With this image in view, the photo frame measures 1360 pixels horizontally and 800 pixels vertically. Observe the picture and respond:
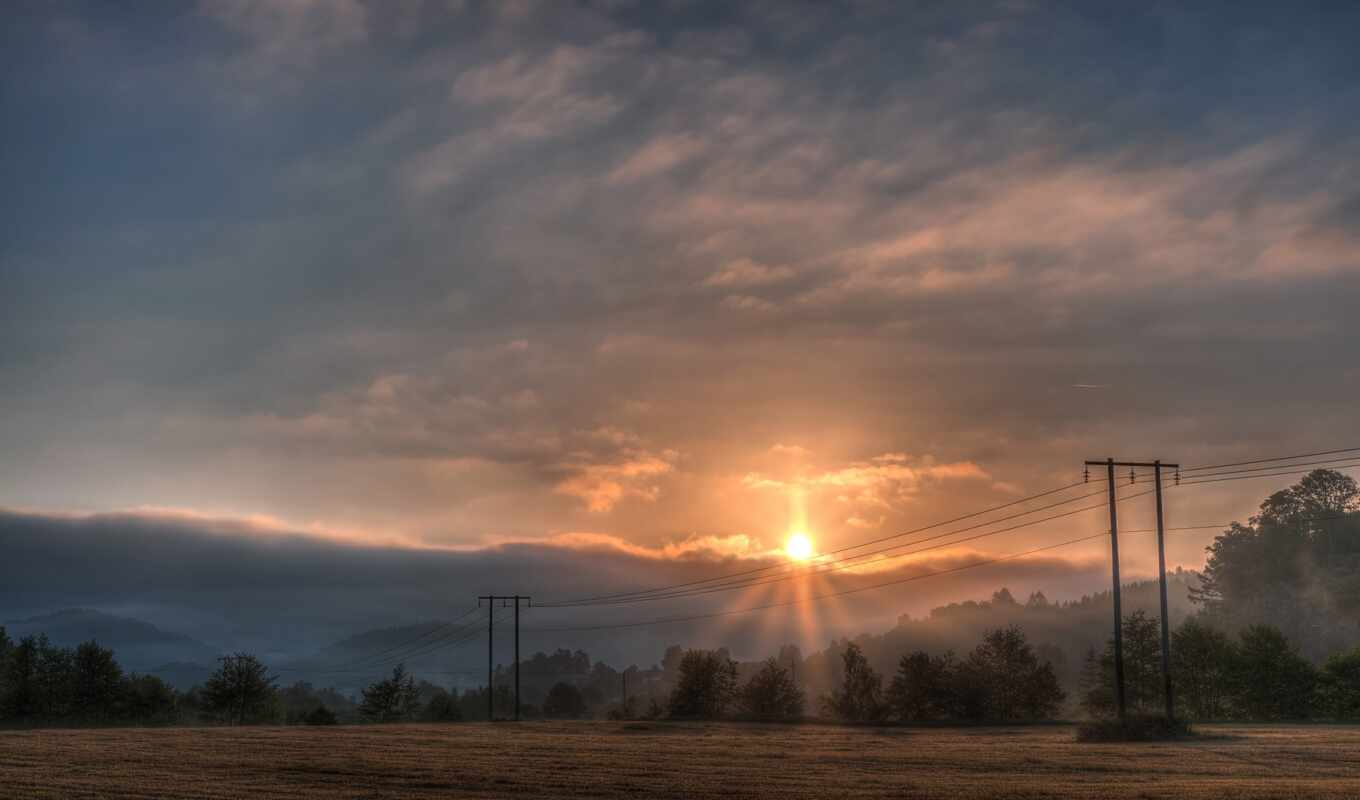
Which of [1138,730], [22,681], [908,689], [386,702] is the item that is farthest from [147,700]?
[1138,730]

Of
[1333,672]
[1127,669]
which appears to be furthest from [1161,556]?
[1127,669]

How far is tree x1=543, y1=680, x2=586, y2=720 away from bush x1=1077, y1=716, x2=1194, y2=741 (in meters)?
127

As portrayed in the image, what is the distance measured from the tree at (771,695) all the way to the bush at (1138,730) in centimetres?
7592

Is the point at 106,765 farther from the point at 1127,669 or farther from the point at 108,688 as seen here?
the point at 1127,669

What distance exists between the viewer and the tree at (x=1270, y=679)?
10925 cm

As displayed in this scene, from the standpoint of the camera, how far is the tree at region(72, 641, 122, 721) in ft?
465

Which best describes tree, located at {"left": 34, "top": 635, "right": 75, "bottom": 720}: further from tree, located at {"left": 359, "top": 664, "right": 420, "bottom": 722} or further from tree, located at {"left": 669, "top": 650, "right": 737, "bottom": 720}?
tree, located at {"left": 669, "top": 650, "right": 737, "bottom": 720}

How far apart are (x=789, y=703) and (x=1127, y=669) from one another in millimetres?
41784

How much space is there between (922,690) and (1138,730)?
2355 inches

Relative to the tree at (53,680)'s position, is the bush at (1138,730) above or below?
above

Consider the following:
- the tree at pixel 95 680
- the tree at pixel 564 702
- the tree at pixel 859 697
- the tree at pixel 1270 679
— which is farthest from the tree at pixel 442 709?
the tree at pixel 1270 679

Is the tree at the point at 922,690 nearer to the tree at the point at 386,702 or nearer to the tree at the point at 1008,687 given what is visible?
the tree at the point at 1008,687

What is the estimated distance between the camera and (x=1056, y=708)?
414 ft

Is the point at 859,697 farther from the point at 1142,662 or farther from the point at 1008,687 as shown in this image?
the point at 1142,662
